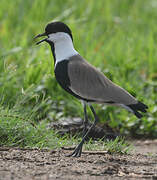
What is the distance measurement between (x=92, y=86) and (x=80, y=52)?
8.01ft

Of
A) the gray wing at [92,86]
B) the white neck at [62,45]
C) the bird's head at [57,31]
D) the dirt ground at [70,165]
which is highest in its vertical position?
the bird's head at [57,31]

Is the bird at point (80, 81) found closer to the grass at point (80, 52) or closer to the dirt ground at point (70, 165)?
the dirt ground at point (70, 165)

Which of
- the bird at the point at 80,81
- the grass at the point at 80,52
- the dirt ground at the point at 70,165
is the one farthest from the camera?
the grass at the point at 80,52

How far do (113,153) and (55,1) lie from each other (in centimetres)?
544

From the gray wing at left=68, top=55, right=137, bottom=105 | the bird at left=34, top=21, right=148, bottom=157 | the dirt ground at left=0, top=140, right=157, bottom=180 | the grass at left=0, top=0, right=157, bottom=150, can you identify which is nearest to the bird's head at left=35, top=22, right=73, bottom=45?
the bird at left=34, top=21, right=148, bottom=157

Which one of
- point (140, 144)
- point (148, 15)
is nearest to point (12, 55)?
point (140, 144)

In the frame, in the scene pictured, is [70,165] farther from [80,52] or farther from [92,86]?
[80,52]

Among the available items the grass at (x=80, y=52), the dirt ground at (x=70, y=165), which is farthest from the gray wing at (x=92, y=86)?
the grass at (x=80, y=52)

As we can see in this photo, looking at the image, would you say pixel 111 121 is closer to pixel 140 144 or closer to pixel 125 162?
pixel 140 144

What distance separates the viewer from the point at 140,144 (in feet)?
18.6

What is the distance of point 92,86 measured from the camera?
4148 mm

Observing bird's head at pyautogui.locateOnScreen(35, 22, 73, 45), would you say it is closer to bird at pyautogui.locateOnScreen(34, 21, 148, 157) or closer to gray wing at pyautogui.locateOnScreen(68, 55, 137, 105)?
bird at pyautogui.locateOnScreen(34, 21, 148, 157)

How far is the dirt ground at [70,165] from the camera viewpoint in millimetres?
3303

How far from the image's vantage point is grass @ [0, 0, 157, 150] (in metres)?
5.05
